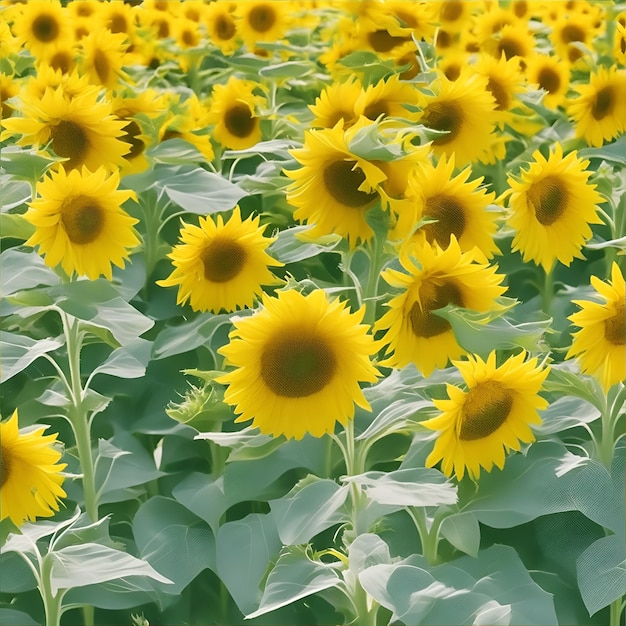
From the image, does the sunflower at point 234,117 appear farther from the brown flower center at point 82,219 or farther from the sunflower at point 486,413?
the sunflower at point 486,413

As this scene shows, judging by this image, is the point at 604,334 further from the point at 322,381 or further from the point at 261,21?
the point at 261,21

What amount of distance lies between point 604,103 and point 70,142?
1.05m

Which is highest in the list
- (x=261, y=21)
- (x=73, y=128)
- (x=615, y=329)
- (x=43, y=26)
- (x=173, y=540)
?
(x=73, y=128)

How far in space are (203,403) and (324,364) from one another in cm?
27

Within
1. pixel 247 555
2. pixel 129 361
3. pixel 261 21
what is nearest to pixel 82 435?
pixel 129 361

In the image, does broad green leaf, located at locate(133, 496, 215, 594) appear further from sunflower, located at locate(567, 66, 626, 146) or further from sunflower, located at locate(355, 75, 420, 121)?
sunflower, located at locate(567, 66, 626, 146)

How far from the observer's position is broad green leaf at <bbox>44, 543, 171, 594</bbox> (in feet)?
3.04

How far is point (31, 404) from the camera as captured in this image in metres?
1.37

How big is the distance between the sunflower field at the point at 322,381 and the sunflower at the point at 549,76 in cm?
53

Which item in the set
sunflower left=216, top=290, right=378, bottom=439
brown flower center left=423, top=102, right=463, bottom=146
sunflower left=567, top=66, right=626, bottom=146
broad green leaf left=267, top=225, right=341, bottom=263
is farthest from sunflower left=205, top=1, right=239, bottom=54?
sunflower left=216, top=290, right=378, bottom=439

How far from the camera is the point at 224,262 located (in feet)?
4.05

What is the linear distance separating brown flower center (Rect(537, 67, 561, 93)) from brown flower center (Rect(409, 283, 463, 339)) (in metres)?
1.45

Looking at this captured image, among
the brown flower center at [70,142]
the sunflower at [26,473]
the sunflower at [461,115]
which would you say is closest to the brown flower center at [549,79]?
the sunflower at [461,115]

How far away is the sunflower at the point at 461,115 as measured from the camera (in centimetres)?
139
